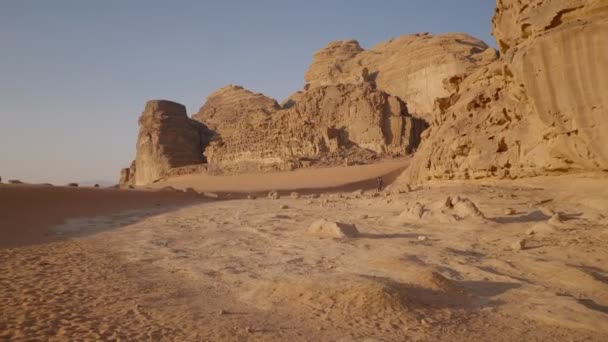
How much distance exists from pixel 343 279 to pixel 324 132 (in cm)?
3206

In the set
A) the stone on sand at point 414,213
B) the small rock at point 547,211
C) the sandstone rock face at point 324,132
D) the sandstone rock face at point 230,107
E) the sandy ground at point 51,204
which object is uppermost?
the sandstone rock face at point 230,107

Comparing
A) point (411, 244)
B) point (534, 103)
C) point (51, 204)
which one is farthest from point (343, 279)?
point (51, 204)

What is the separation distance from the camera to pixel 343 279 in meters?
4.40

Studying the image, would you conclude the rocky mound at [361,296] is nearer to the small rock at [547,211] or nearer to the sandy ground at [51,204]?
the small rock at [547,211]

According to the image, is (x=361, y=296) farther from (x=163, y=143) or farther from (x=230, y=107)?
(x=230, y=107)

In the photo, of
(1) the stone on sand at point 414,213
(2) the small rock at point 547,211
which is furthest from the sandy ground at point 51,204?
(2) the small rock at point 547,211

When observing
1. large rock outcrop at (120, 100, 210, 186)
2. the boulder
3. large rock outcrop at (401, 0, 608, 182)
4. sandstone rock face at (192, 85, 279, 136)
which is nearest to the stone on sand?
the boulder

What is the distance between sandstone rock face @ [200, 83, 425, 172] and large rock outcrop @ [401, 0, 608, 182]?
19966 mm

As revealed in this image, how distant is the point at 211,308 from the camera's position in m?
3.88

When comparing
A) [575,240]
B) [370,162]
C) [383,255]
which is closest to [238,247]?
[383,255]

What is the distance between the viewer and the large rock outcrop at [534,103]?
8.05 meters

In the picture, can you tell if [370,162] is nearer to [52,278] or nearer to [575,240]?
[575,240]

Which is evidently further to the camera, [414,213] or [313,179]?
[313,179]

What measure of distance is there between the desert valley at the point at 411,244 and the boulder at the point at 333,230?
4cm
